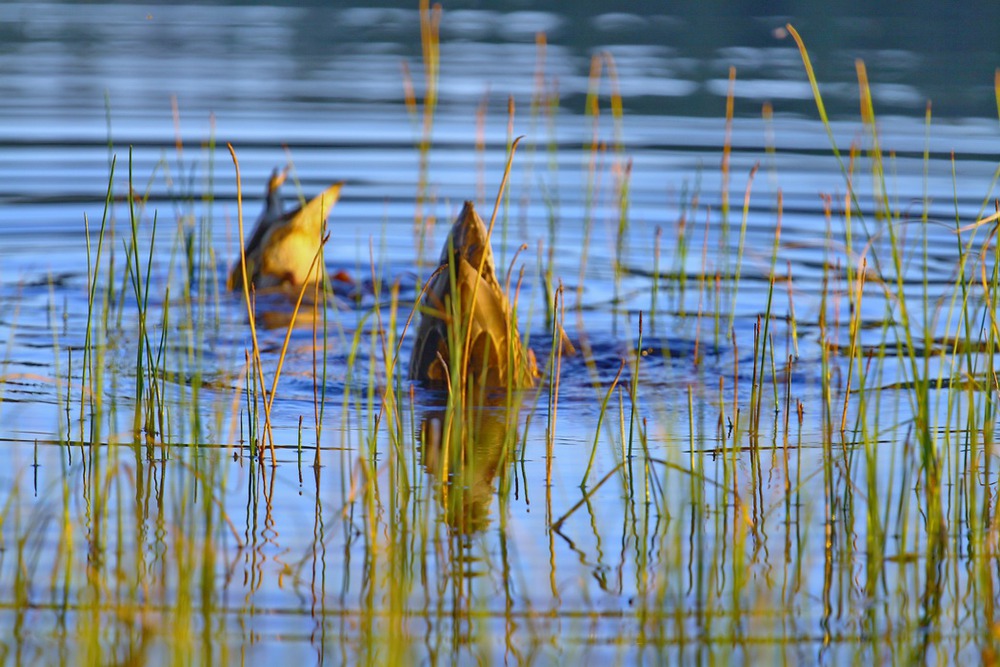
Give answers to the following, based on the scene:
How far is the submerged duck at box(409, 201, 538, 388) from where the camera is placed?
4820mm

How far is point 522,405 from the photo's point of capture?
501cm

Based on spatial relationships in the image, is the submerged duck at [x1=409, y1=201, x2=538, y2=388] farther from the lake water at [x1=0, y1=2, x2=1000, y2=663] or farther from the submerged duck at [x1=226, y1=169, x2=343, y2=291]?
the submerged duck at [x1=226, y1=169, x2=343, y2=291]

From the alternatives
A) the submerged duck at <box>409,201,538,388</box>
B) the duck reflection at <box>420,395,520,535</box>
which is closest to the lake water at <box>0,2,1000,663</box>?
the duck reflection at <box>420,395,520,535</box>

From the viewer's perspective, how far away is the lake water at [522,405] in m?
2.99

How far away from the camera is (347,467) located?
4086mm

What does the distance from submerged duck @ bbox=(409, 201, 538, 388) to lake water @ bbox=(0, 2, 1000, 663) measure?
0.16 m

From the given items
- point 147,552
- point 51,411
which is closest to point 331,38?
point 51,411

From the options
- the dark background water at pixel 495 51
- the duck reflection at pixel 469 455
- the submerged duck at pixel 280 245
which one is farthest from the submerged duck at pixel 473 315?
the dark background water at pixel 495 51

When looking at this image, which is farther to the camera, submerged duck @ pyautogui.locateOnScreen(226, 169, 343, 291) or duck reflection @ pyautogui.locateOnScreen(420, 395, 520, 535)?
submerged duck @ pyautogui.locateOnScreen(226, 169, 343, 291)

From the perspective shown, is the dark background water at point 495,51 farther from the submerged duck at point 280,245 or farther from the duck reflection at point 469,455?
the duck reflection at point 469,455

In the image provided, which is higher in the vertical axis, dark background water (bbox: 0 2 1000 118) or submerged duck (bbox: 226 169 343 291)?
dark background water (bbox: 0 2 1000 118)

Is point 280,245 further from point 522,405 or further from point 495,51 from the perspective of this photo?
point 495,51

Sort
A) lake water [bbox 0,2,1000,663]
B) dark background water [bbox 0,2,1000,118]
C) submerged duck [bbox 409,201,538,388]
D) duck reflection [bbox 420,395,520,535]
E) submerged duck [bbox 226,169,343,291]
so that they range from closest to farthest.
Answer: lake water [bbox 0,2,1000,663] → duck reflection [bbox 420,395,520,535] → submerged duck [bbox 409,201,538,388] → submerged duck [bbox 226,169,343,291] → dark background water [bbox 0,2,1000,118]

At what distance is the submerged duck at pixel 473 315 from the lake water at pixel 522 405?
16cm
